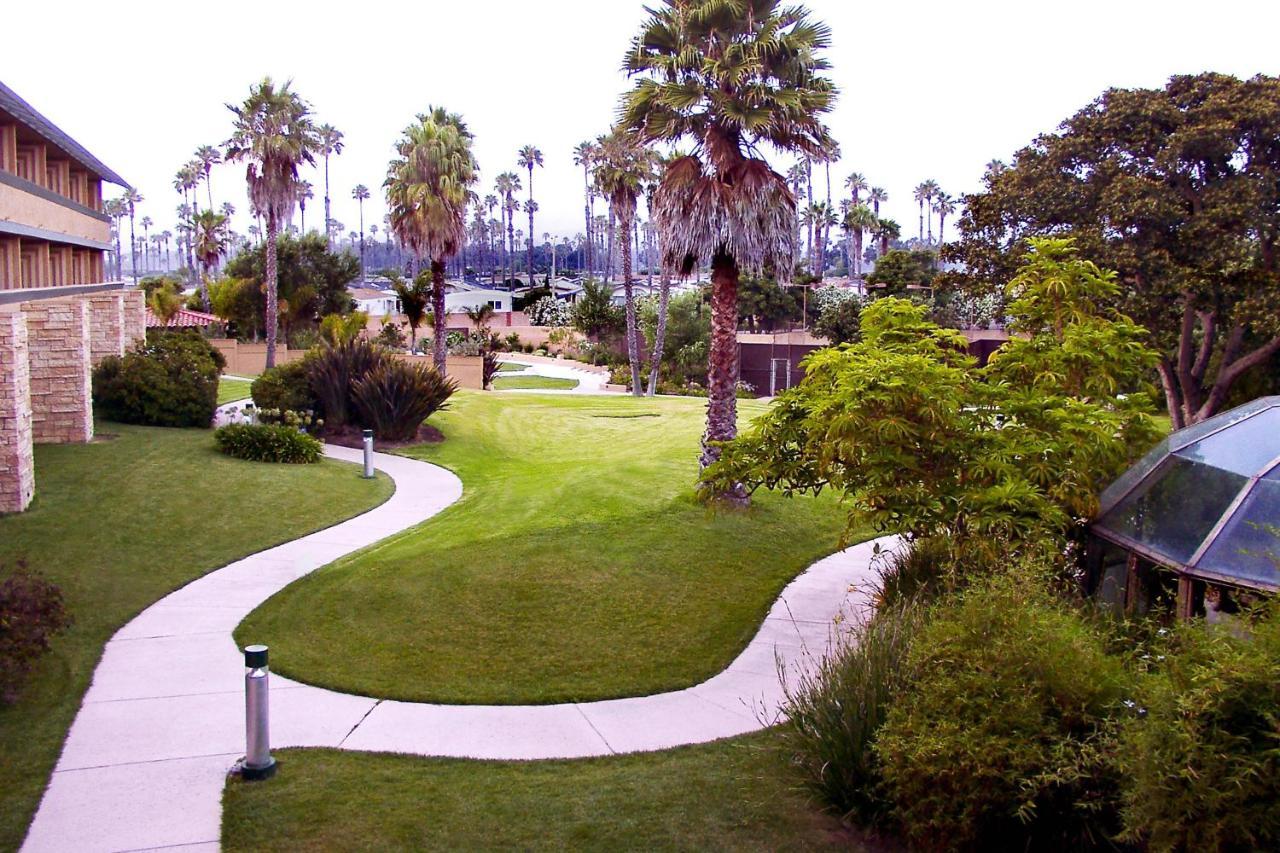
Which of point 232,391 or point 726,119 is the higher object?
point 726,119

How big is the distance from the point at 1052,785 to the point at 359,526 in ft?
41.0

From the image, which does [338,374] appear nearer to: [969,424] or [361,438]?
[361,438]

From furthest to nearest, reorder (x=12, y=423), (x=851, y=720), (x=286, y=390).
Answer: (x=286, y=390) < (x=12, y=423) < (x=851, y=720)

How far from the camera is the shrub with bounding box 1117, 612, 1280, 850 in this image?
15.1 feet

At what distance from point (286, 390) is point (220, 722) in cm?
1596

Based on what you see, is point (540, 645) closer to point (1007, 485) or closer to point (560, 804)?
point (560, 804)

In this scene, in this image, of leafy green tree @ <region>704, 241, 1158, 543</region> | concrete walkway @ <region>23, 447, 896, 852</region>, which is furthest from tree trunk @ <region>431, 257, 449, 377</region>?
leafy green tree @ <region>704, 241, 1158, 543</region>

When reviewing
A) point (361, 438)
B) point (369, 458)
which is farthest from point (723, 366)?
point (361, 438)

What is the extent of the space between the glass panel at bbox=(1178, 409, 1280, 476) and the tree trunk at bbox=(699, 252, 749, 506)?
719 cm

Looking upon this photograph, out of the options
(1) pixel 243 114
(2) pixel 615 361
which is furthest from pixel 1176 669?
(2) pixel 615 361

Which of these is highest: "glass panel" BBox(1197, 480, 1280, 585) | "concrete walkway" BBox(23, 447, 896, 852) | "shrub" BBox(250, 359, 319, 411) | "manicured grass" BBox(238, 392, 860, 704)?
"shrub" BBox(250, 359, 319, 411)

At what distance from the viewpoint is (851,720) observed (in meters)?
6.68

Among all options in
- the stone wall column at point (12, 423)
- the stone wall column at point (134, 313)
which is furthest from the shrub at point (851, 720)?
the stone wall column at point (134, 313)

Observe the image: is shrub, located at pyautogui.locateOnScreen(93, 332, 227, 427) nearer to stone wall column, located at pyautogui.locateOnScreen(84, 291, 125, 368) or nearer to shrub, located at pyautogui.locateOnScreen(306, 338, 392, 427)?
shrub, located at pyautogui.locateOnScreen(306, 338, 392, 427)
